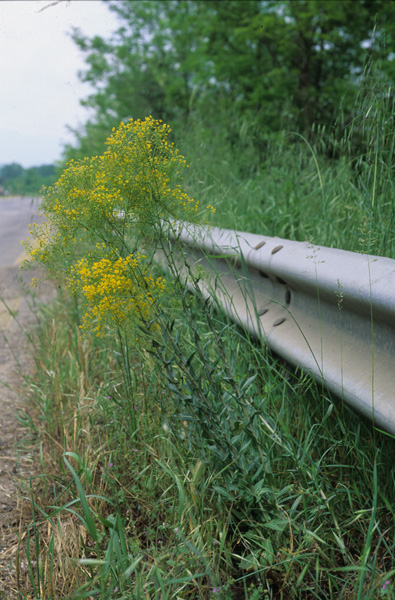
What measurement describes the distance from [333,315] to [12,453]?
1.77 meters

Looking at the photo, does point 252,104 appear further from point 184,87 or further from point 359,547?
point 359,547

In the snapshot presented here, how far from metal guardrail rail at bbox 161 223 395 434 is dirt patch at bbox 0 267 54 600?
1.03m

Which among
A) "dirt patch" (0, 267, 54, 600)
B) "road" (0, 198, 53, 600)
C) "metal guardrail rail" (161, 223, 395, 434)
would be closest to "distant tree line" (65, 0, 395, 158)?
"road" (0, 198, 53, 600)

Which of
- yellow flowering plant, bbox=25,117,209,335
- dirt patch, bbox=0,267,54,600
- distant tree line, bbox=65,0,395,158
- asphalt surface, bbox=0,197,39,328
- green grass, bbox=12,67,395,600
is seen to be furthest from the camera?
distant tree line, bbox=65,0,395,158

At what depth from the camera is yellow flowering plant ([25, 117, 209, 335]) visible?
166 centimetres

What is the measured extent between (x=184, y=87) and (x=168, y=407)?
13.9 m

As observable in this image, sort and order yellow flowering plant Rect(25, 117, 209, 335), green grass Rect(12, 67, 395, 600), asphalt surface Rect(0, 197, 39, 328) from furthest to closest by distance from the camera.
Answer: asphalt surface Rect(0, 197, 39, 328), yellow flowering plant Rect(25, 117, 209, 335), green grass Rect(12, 67, 395, 600)

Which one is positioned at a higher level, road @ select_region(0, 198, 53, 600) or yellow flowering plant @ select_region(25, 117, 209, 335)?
yellow flowering plant @ select_region(25, 117, 209, 335)

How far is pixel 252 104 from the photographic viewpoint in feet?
37.6

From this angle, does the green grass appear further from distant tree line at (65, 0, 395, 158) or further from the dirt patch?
distant tree line at (65, 0, 395, 158)

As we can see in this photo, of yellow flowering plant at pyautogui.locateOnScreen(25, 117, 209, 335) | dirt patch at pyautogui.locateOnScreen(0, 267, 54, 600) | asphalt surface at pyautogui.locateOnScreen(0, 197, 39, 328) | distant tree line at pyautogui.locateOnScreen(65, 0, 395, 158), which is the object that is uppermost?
distant tree line at pyautogui.locateOnScreen(65, 0, 395, 158)

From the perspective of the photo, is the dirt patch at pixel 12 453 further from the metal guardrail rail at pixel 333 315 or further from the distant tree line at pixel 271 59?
the distant tree line at pixel 271 59

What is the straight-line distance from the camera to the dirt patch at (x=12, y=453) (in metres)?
1.87

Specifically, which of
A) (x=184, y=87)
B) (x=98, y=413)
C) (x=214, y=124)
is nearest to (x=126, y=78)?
(x=184, y=87)
